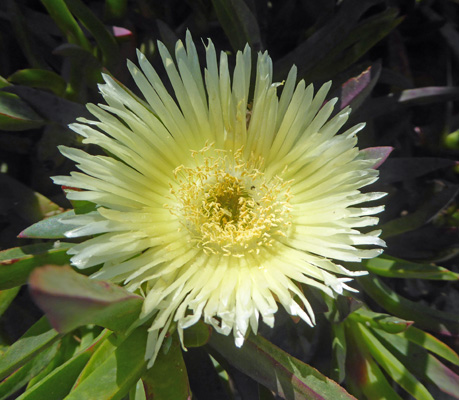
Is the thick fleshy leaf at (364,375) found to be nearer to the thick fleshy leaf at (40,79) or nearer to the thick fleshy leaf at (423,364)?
the thick fleshy leaf at (423,364)

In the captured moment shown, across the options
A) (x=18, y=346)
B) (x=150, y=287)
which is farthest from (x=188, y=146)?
(x=18, y=346)

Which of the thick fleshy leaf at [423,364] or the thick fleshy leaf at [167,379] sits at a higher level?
the thick fleshy leaf at [167,379]

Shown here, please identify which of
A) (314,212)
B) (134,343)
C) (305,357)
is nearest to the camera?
(134,343)

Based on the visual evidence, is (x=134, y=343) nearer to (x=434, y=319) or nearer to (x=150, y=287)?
(x=150, y=287)

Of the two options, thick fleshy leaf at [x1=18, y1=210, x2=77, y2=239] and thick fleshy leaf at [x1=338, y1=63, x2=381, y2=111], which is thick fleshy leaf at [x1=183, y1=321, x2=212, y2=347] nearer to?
thick fleshy leaf at [x1=18, y1=210, x2=77, y2=239]

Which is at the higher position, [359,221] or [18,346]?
[359,221]

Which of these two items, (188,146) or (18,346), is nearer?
(18,346)

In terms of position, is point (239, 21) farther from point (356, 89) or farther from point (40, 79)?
point (40, 79)

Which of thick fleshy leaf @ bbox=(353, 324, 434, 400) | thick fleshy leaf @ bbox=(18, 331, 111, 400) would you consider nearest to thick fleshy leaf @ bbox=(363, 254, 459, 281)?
thick fleshy leaf @ bbox=(353, 324, 434, 400)

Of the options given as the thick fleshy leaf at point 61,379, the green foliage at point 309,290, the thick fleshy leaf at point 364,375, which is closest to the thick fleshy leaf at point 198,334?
the green foliage at point 309,290
